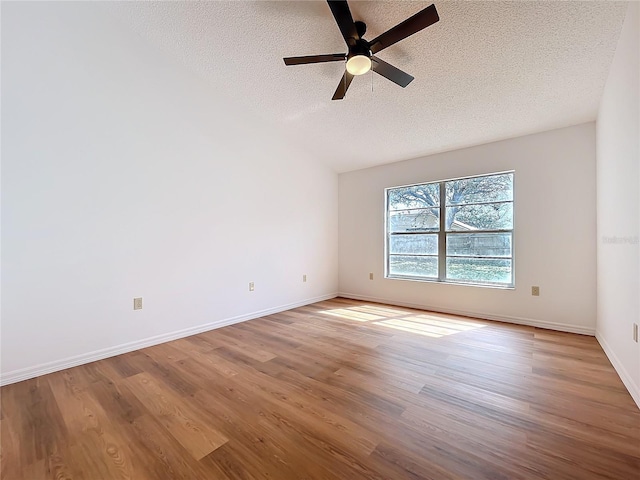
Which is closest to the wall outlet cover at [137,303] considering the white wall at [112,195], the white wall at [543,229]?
the white wall at [112,195]

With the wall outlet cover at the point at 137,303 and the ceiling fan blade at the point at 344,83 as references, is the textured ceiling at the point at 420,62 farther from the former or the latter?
the wall outlet cover at the point at 137,303

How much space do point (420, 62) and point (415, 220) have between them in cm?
241

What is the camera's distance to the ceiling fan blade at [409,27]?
1.70 metres

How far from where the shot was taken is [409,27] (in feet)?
6.02

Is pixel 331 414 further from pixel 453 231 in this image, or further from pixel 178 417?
pixel 453 231

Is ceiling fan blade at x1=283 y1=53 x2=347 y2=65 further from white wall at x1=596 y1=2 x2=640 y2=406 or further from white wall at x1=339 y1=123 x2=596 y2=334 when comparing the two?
white wall at x1=339 y1=123 x2=596 y2=334

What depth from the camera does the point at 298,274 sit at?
455 cm

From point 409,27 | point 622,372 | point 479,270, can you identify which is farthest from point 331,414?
point 479,270

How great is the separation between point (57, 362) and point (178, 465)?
1870 millimetres

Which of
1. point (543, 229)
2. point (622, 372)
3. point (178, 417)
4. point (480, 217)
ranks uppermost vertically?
point (480, 217)

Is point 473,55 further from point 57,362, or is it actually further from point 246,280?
point 57,362

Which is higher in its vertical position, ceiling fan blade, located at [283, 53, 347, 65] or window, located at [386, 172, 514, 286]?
ceiling fan blade, located at [283, 53, 347, 65]

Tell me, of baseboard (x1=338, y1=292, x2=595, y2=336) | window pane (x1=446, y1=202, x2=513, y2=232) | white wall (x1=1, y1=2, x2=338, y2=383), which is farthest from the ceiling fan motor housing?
baseboard (x1=338, y1=292, x2=595, y2=336)

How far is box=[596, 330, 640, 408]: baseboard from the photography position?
1791 mm
